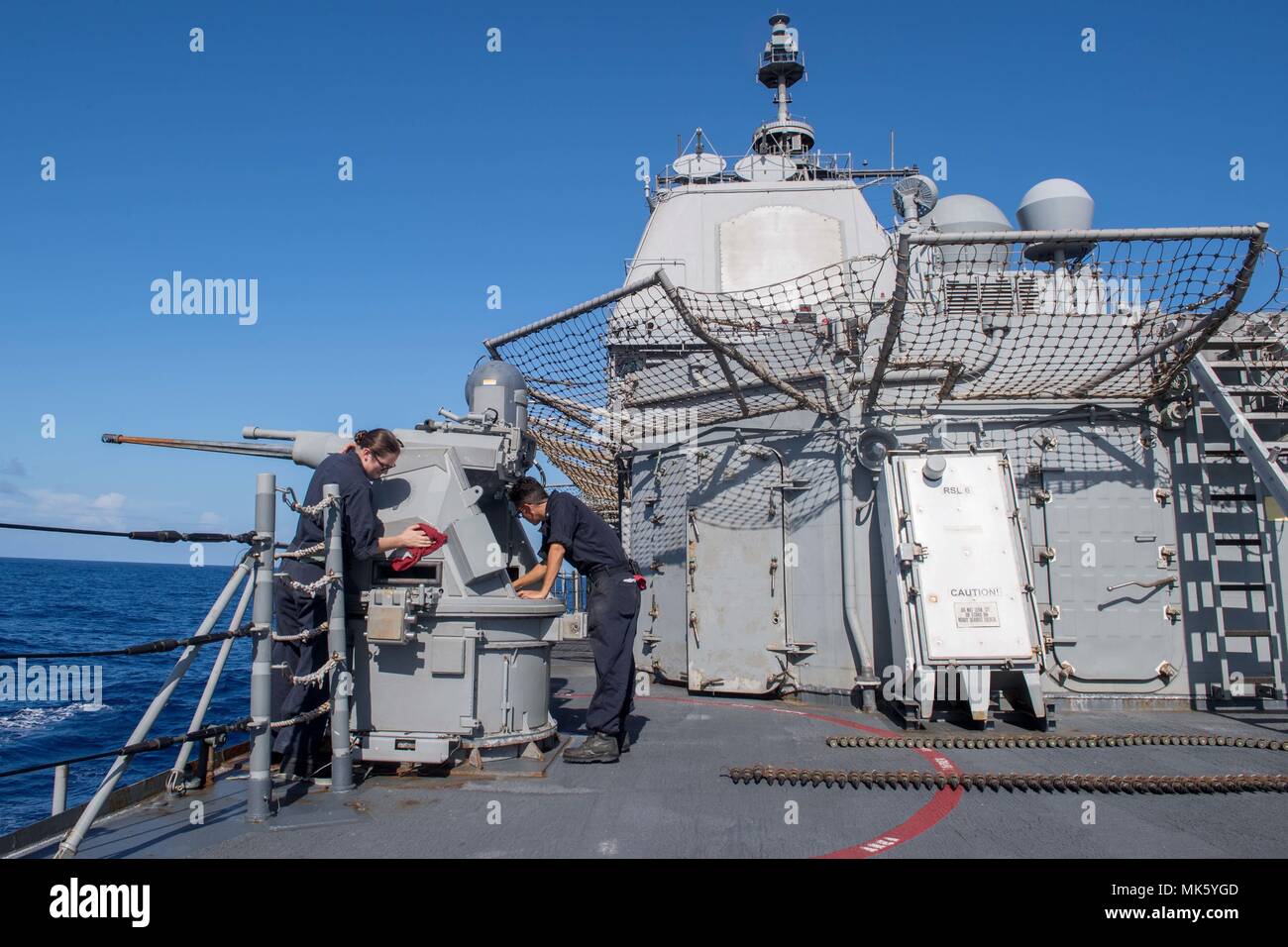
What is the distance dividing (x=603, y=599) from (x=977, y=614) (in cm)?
272

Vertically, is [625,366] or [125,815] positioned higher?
[625,366]

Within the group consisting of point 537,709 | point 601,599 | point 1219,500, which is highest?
point 1219,500

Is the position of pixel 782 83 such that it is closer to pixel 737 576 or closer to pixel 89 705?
pixel 737 576

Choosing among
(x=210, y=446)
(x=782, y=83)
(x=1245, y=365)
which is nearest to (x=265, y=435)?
(x=210, y=446)

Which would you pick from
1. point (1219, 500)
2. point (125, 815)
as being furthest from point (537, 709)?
point (1219, 500)

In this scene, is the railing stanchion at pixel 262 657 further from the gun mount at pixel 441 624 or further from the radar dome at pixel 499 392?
the radar dome at pixel 499 392

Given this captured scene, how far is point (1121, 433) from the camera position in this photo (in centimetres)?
704

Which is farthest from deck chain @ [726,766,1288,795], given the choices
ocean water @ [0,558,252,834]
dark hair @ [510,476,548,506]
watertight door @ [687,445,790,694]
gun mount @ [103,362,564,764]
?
ocean water @ [0,558,252,834]

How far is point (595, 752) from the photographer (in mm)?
4742

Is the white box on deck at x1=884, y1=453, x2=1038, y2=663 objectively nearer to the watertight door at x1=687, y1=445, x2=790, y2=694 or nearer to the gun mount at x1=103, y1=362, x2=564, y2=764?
the watertight door at x1=687, y1=445, x2=790, y2=694

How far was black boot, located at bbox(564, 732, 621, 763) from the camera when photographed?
4730mm

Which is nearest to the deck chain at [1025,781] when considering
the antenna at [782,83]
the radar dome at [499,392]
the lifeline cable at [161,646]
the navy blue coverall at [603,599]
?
the navy blue coverall at [603,599]

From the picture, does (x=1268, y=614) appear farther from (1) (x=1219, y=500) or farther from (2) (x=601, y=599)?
(2) (x=601, y=599)
